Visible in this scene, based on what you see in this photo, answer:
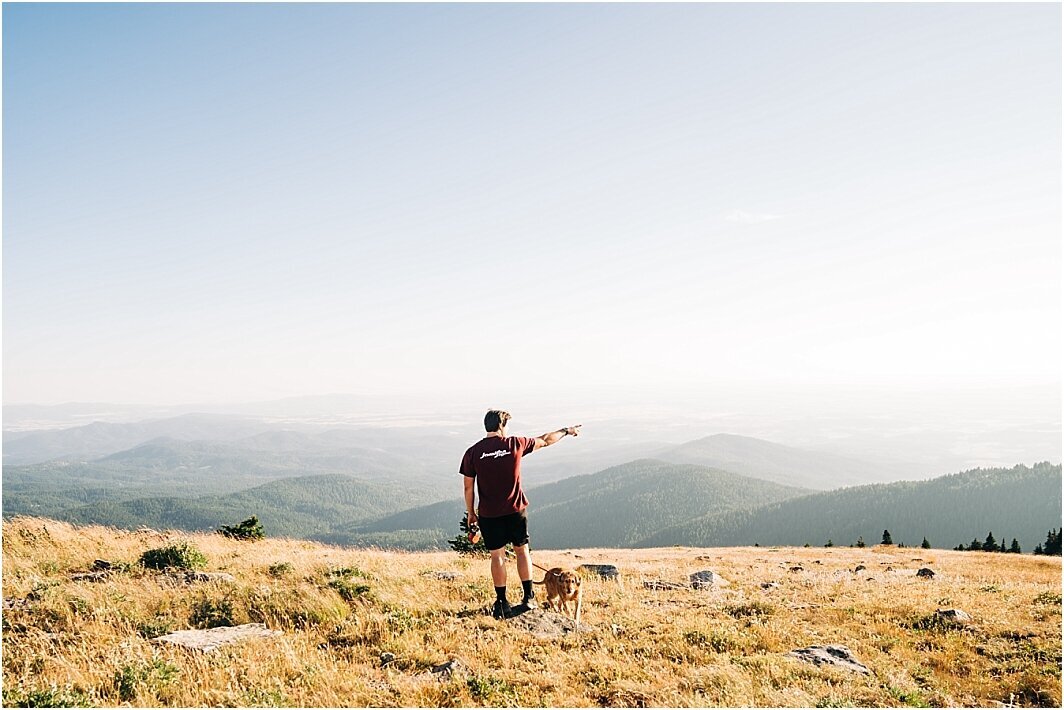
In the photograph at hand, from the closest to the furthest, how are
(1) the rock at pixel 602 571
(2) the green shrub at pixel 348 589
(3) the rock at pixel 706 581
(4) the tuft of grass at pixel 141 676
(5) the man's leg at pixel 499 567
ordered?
(4) the tuft of grass at pixel 141 676, (5) the man's leg at pixel 499 567, (2) the green shrub at pixel 348 589, (3) the rock at pixel 706 581, (1) the rock at pixel 602 571

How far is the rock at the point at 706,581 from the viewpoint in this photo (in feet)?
50.6

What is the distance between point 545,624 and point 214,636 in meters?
5.01

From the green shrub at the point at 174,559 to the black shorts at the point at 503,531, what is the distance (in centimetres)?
749

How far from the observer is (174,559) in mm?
12906

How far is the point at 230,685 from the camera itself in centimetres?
682

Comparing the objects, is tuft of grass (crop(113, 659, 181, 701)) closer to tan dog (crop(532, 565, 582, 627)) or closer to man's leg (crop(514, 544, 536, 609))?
man's leg (crop(514, 544, 536, 609))

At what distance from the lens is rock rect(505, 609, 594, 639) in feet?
30.4

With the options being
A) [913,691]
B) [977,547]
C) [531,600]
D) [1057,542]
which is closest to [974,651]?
[913,691]

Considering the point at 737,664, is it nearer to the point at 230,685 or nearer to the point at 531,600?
the point at 531,600

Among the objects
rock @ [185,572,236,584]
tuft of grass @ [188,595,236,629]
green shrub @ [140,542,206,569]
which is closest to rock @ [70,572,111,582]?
green shrub @ [140,542,206,569]

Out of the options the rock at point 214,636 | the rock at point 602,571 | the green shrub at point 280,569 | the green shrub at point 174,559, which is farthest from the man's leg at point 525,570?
the green shrub at point 174,559

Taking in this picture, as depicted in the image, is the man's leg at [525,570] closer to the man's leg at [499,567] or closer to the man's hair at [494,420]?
the man's leg at [499,567]

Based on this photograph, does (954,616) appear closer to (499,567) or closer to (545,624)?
(545,624)

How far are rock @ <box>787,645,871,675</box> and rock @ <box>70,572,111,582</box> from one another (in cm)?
1283
